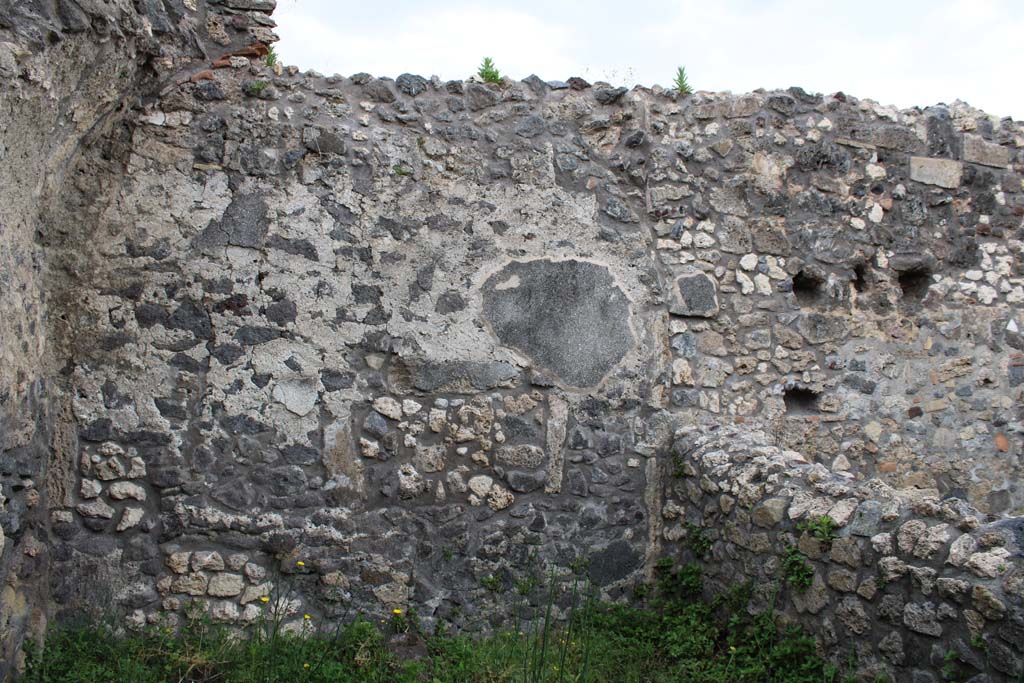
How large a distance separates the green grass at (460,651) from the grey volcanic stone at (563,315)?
1.15 meters

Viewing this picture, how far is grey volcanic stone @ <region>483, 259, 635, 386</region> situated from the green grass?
3.77 ft

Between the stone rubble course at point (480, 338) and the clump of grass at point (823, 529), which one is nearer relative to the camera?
the clump of grass at point (823, 529)

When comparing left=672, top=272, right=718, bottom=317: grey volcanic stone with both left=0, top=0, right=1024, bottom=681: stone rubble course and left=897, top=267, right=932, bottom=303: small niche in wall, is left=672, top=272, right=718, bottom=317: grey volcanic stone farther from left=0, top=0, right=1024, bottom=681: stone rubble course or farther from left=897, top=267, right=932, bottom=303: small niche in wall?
left=897, top=267, right=932, bottom=303: small niche in wall

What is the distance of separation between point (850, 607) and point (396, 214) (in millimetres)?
2715

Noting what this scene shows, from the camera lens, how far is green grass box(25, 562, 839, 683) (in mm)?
3480

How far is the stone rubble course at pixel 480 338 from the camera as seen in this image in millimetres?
3695

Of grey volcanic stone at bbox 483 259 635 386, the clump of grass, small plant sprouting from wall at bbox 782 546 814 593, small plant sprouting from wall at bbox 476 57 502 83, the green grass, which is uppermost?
small plant sprouting from wall at bbox 476 57 502 83

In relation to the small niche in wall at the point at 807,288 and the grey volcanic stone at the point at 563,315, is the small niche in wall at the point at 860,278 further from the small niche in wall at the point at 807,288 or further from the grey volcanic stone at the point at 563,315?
the grey volcanic stone at the point at 563,315

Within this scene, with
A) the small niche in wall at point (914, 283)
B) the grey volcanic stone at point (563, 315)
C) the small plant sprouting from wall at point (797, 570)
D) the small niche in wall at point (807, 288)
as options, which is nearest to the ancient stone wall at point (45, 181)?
the grey volcanic stone at point (563, 315)

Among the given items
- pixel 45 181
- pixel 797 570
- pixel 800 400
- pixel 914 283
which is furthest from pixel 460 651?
pixel 914 283

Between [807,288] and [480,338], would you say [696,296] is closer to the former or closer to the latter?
[807,288]

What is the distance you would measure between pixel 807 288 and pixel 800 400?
64 centimetres

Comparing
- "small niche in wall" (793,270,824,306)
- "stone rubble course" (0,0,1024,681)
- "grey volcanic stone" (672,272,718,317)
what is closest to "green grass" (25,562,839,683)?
"stone rubble course" (0,0,1024,681)

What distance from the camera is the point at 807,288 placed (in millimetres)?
5055
